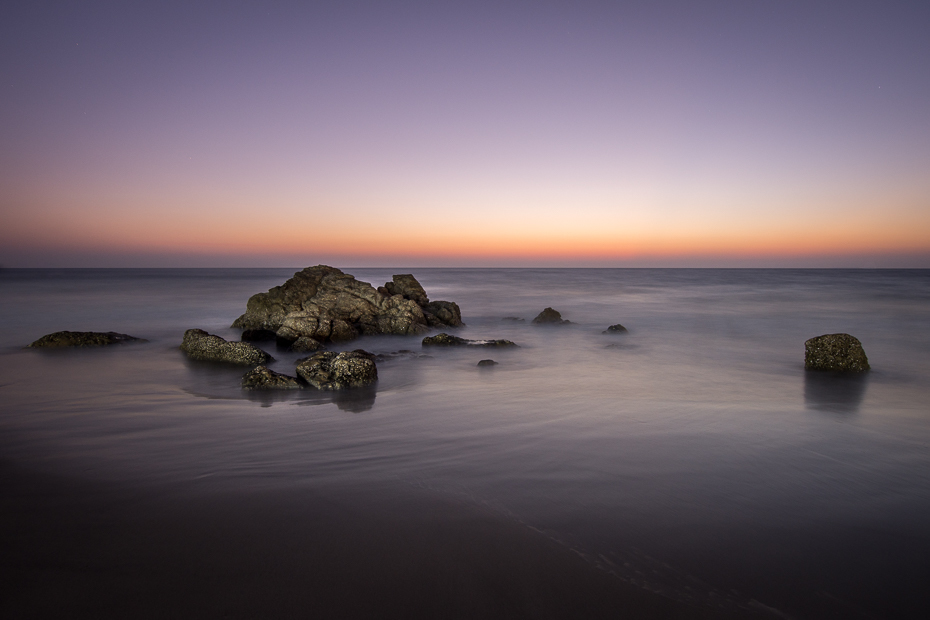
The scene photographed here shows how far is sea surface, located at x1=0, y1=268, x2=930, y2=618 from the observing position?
106 inches

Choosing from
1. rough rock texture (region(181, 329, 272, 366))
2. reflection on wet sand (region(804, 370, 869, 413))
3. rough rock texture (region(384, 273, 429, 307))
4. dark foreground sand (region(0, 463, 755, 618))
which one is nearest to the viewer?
dark foreground sand (region(0, 463, 755, 618))

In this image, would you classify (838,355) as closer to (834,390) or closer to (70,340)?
(834,390)

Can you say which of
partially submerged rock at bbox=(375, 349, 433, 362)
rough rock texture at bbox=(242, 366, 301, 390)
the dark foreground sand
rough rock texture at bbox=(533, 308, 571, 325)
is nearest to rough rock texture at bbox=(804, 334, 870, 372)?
partially submerged rock at bbox=(375, 349, 433, 362)

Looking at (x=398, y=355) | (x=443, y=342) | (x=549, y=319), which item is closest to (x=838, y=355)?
(x=443, y=342)

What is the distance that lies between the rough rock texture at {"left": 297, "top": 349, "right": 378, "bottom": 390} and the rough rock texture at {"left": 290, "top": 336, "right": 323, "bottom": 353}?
2.72m

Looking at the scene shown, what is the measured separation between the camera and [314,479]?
11.8 feet

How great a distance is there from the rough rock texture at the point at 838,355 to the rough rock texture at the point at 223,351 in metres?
9.36

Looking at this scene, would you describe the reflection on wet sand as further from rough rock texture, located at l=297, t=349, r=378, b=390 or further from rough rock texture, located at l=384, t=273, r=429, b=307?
rough rock texture, located at l=384, t=273, r=429, b=307

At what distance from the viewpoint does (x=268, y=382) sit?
21.2 feet

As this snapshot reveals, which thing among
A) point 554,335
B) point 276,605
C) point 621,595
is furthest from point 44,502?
point 554,335

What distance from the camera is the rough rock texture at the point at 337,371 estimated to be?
257 inches

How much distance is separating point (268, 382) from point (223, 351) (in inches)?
94.3

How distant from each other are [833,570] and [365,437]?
12.0ft

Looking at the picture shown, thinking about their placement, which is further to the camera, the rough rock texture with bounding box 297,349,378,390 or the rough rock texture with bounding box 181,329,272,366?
the rough rock texture with bounding box 181,329,272,366
